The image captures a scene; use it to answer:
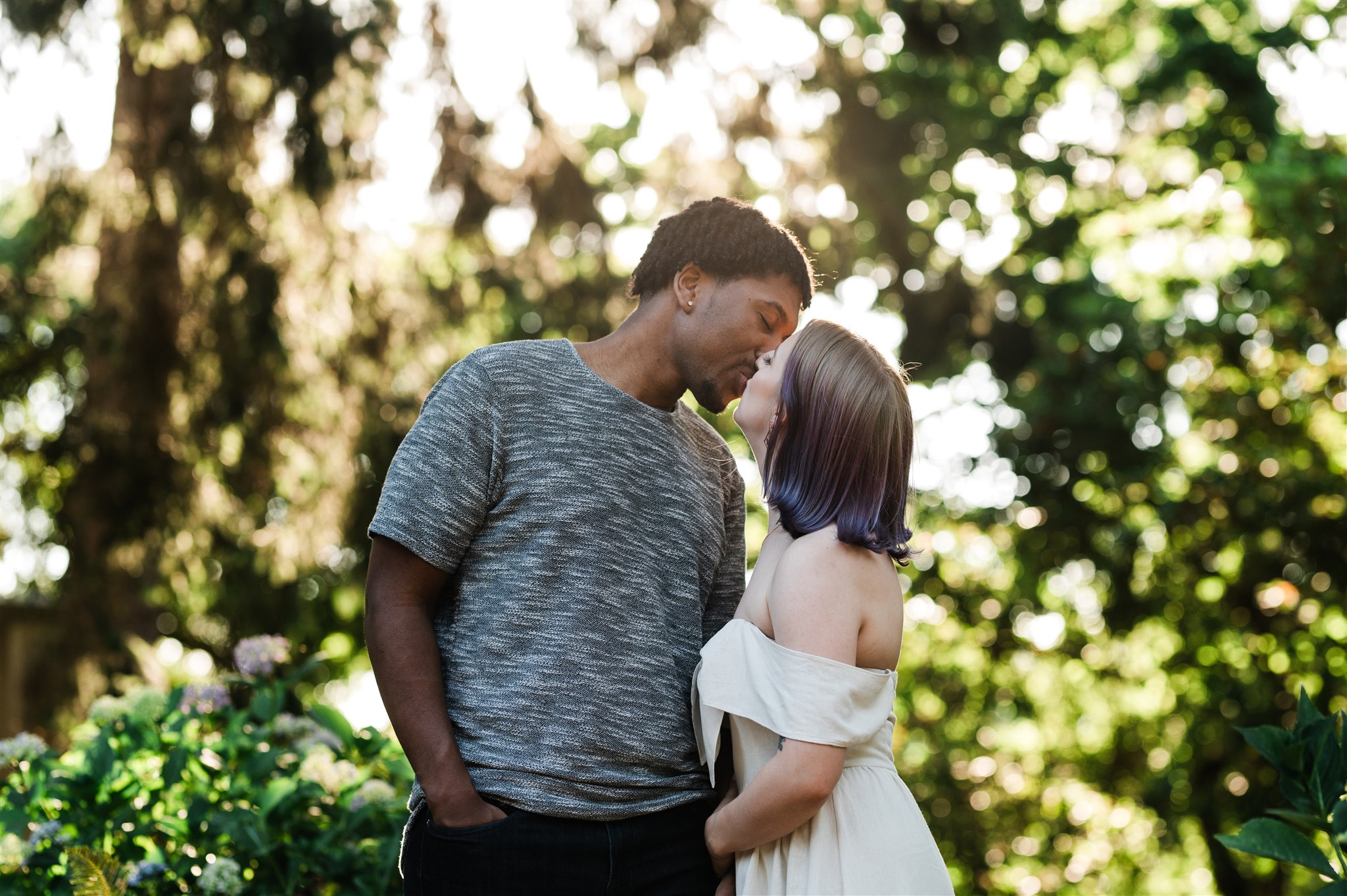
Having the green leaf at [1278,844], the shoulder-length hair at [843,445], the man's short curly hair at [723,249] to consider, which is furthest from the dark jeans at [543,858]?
the man's short curly hair at [723,249]

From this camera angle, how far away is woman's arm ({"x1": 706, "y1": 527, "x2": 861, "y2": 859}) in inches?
73.1

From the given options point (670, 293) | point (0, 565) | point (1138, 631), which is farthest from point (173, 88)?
point (1138, 631)

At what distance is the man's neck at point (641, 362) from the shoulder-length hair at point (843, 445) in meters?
0.33

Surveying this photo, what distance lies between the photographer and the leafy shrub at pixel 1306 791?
206 cm

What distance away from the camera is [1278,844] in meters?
2.06

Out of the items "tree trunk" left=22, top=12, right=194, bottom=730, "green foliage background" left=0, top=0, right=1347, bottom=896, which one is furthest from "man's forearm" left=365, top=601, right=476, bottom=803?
"tree trunk" left=22, top=12, right=194, bottom=730

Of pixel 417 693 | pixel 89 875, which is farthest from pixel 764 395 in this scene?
pixel 89 875

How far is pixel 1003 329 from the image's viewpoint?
11180 mm

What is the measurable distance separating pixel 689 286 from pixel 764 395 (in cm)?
39

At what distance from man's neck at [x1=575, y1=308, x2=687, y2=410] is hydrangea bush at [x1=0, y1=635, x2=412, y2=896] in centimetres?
114

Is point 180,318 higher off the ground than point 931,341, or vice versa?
point 931,341

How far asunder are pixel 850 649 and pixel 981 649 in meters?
10.1

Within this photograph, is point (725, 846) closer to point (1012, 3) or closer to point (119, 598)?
point (119, 598)

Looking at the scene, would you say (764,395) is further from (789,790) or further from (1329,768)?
(1329,768)
